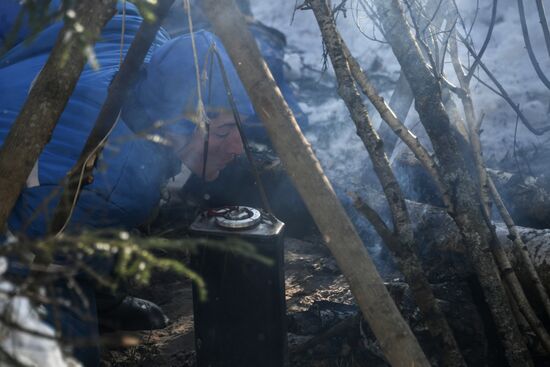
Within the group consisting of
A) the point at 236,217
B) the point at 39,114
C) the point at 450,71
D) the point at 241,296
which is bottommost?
the point at 241,296

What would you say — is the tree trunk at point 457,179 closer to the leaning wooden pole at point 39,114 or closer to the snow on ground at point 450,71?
the leaning wooden pole at point 39,114

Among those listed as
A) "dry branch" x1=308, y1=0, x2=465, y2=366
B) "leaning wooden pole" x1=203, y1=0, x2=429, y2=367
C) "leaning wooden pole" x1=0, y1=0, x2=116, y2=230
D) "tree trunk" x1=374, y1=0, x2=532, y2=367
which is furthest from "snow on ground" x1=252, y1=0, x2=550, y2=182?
"leaning wooden pole" x1=0, y1=0, x2=116, y2=230

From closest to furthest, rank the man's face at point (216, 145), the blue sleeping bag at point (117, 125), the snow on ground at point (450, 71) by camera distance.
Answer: the blue sleeping bag at point (117, 125) → the man's face at point (216, 145) → the snow on ground at point (450, 71)

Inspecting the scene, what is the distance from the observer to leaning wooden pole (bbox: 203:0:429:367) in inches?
66.6

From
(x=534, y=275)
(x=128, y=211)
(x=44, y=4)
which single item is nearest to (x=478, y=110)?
(x=534, y=275)

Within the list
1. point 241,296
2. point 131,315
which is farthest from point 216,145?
point 131,315

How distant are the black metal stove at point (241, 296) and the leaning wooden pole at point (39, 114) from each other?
3.86ft

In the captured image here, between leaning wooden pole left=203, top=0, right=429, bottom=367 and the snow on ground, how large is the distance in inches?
114

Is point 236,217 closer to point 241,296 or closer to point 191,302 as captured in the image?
point 241,296

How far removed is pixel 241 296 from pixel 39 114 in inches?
56.7

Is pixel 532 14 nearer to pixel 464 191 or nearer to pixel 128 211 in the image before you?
pixel 464 191

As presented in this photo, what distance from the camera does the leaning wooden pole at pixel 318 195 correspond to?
1.69 meters

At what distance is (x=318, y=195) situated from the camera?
67.2 inches

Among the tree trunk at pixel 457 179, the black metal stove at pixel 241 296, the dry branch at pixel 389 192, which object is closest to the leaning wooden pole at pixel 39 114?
the dry branch at pixel 389 192
